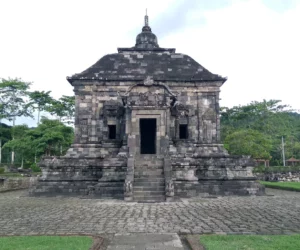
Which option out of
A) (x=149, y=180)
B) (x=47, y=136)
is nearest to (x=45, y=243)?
(x=149, y=180)

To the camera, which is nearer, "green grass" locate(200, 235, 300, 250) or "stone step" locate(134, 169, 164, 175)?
"green grass" locate(200, 235, 300, 250)

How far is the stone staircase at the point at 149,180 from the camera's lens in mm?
13680

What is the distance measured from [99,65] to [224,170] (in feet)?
36.7

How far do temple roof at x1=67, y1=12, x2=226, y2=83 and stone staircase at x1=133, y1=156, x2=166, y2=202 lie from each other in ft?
20.9

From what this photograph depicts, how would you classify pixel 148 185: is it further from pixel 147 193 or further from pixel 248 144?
pixel 248 144

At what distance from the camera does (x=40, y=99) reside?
146ft

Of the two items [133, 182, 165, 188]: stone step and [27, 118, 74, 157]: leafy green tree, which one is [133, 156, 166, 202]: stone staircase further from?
[27, 118, 74, 157]: leafy green tree

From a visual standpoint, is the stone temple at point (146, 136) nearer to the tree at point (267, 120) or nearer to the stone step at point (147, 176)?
the stone step at point (147, 176)

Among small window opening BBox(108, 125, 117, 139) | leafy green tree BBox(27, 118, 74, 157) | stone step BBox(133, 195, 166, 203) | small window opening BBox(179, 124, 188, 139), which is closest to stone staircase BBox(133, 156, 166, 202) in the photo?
stone step BBox(133, 195, 166, 203)

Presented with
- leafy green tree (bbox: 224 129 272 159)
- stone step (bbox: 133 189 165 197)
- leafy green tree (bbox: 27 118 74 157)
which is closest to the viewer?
stone step (bbox: 133 189 165 197)

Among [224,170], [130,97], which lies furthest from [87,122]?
[224,170]

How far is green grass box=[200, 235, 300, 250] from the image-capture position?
5.55 m

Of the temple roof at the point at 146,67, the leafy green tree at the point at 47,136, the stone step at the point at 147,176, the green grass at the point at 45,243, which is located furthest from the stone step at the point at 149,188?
the leafy green tree at the point at 47,136

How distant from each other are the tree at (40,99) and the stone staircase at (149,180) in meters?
31.0
